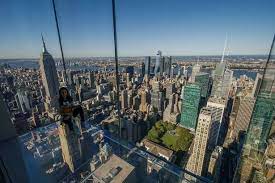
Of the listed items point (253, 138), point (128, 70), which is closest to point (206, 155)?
point (253, 138)

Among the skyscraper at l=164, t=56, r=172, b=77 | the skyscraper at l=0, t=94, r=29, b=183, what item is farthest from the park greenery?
the skyscraper at l=164, t=56, r=172, b=77

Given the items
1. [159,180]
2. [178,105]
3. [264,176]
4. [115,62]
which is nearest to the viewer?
[115,62]

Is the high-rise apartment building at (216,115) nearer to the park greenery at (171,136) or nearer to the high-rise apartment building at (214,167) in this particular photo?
the park greenery at (171,136)

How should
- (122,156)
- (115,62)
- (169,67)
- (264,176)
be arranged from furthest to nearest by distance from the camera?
(169,67)
(264,176)
(122,156)
(115,62)

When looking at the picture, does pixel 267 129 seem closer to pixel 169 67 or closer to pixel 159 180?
pixel 159 180

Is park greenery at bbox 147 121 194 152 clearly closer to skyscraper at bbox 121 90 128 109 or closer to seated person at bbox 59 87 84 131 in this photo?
skyscraper at bbox 121 90 128 109

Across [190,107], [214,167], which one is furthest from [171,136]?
[214,167]

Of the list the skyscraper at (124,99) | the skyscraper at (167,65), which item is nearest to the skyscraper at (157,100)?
the skyscraper at (124,99)
